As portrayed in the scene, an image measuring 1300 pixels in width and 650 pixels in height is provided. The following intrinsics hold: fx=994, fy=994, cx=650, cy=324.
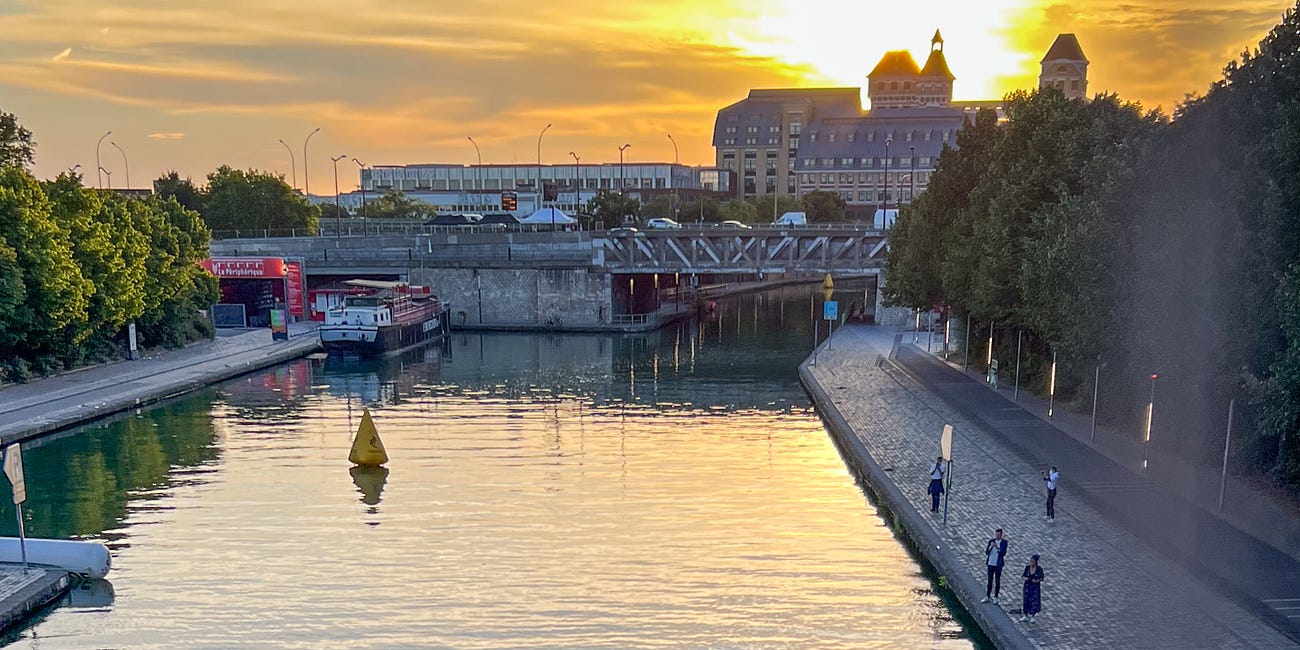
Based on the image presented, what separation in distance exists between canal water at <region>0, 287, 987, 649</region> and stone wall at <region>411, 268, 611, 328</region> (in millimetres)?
26284

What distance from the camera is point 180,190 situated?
10569 centimetres

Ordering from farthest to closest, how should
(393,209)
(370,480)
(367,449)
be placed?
(393,209) < (367,449) < (370,480)

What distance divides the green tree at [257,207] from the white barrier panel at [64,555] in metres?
71.9

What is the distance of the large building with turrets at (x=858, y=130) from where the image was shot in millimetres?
151625

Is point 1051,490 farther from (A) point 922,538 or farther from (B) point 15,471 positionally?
(B) point 15,471

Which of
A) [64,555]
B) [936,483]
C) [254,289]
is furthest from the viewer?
[254,289]

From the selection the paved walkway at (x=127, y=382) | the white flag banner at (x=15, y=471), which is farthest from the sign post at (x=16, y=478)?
the paved walkway at (x=127, y=382)

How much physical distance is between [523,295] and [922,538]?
52.1m

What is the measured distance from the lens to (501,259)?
73312 millimetres

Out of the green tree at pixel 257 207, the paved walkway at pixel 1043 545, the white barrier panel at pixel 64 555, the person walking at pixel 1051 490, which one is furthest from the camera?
the green tree at pixel 257 207

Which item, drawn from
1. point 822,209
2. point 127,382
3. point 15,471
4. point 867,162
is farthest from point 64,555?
point 867,162

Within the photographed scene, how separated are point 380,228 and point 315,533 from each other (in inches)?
2844

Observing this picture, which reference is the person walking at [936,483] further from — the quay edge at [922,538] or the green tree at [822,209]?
the green tree at [822,209]

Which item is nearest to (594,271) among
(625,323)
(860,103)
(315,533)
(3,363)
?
(625,323)
